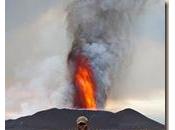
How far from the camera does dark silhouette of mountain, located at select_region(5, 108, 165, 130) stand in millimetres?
1924

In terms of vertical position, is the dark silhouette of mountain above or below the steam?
below

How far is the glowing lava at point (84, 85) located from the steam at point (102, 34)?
0.07 ft

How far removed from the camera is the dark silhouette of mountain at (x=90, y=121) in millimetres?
1924

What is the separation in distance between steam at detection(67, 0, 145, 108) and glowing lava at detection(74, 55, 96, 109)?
2cm

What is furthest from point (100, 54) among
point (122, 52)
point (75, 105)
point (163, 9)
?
point (163, 9)

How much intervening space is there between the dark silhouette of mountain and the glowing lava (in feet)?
0.14

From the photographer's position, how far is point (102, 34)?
6.57 feet

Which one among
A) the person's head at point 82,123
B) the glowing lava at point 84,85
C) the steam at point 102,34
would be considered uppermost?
the steam at point 102,34

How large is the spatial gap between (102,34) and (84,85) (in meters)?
0.29

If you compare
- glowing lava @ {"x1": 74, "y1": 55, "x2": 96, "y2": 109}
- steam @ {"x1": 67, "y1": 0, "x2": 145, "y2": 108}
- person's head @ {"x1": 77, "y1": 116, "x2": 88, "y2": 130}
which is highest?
steam @ {"x1": 67, "y1": 0, "x2": 145, "y2": 108}

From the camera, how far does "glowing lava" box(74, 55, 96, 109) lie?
1964 mm

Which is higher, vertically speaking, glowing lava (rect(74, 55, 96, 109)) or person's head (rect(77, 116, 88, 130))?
glowing lava (rect(74, 55, 96, 109))

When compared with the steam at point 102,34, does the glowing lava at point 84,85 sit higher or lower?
lower

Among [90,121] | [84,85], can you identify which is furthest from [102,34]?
[90,121]
